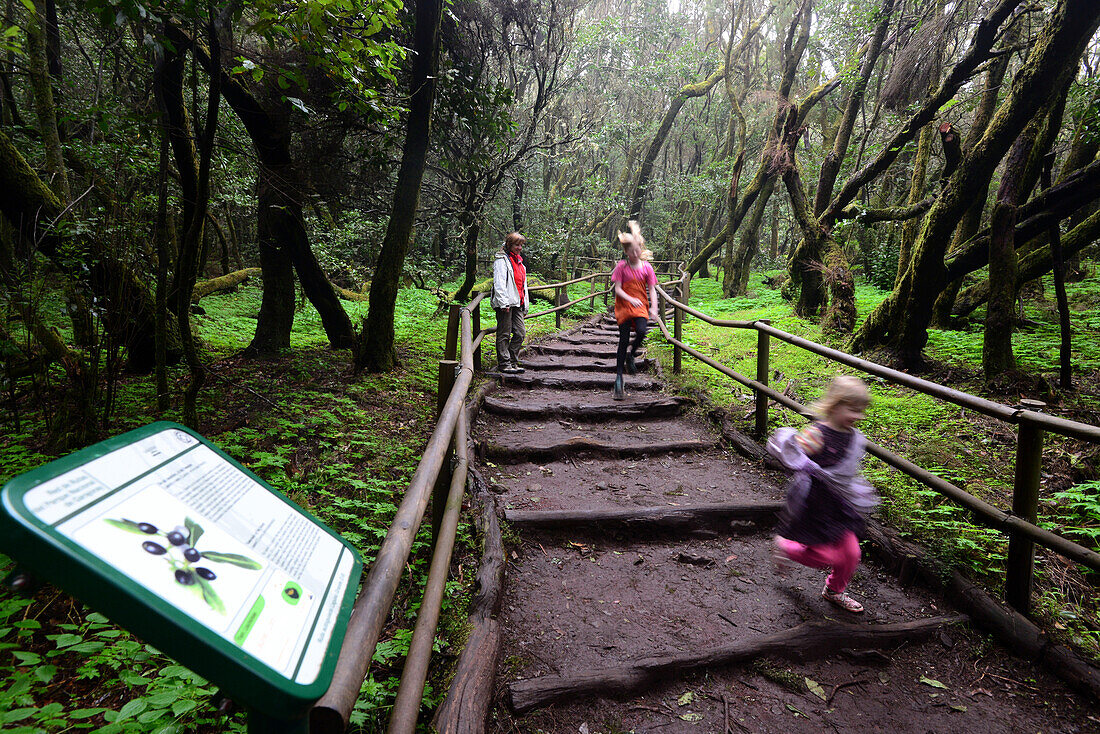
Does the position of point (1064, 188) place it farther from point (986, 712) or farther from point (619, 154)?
point (619, 154)

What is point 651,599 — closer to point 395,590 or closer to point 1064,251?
point 395,590

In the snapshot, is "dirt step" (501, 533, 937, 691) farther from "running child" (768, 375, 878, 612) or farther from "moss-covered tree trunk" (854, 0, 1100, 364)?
"moss-covered tree trunk" (854, 0, 1100, 364)

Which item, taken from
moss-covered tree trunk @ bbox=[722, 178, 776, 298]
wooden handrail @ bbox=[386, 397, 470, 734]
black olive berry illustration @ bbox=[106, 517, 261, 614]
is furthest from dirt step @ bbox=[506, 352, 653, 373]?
moss-covered tree trunk @ bbox=[722, 178, 776, 298]

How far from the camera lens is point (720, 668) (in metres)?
2.40

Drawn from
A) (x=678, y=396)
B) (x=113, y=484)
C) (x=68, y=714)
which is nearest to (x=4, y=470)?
(x=68, y=714)

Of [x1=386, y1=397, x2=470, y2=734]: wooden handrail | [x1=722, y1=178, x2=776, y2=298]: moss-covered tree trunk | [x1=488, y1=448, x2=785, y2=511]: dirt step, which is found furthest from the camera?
[x1=722, y1=178, x2=776, y2=298]: moss-covered tree trunk

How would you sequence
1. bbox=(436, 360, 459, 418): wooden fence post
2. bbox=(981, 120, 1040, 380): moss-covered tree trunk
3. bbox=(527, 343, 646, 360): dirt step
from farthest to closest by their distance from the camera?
bbox=(527, 343, 646, 360): dirt step → bbox=(981, 120, 1040, 380): moss-covered tree trunk → bbox=(436, 360, 459, 418): wooden fence post

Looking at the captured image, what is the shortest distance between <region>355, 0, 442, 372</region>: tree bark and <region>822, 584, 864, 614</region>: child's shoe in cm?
521

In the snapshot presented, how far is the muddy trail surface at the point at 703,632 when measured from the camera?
7.10 feet

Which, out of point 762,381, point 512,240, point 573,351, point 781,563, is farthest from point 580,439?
point 573,351

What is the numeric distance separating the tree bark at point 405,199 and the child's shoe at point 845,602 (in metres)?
5.21

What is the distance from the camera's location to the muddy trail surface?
2.16 meters

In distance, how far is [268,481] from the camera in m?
3.92

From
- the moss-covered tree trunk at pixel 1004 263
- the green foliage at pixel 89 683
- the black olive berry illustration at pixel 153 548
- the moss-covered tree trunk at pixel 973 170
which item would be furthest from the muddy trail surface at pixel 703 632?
the moss-covered tree trunk at pixel 973 170
